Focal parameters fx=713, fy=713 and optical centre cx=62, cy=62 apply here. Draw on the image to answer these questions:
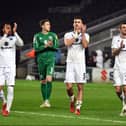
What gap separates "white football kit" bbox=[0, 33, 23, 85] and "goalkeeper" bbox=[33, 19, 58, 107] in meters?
2.60

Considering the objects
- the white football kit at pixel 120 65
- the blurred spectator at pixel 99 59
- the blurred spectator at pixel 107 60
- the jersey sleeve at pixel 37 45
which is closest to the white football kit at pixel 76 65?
the white football kit at pixel 120 65

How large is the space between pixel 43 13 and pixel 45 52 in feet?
90.0

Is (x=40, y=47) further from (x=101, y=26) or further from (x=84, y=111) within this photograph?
(x=101, y=26)

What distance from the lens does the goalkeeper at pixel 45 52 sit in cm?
1875

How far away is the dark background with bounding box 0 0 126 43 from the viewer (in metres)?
45.0

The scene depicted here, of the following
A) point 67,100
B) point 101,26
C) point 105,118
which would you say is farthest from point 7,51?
point 101,26

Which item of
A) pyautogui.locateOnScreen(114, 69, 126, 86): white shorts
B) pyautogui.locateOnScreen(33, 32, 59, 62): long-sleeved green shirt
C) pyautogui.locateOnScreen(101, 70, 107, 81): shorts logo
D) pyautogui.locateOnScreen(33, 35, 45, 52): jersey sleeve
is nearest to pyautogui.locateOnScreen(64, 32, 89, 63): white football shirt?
pyautogui.locateOnScreen(114, 69, 126, 86): white shorts

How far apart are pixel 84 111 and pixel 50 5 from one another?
30.3 metres

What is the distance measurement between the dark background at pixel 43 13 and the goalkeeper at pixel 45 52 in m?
24.7

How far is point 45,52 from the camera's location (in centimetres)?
1900

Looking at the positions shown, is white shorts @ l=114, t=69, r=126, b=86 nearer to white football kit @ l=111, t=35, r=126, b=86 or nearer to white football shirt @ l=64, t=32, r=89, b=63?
white football kit @ l=111, t=35, r=126, b=86

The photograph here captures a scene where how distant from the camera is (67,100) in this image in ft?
68.8

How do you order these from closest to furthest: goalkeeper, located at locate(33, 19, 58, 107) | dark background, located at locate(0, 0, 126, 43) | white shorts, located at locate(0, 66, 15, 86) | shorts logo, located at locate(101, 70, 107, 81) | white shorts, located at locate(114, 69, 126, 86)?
1. white shorts, located at locate(0, 66, 15, 86)
2. white shorts, located at locate(114, 69, 126, 86)
3. goalkeeper, located at locate(33, 19, 58, 107)
4. shorts logo, located at locate(101, 70, 107, 81)
5. dark background, located at locate(0, 0, 126, 43)

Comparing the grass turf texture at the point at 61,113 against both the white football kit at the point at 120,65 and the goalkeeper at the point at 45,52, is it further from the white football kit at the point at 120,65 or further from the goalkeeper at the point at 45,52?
the white football kit at the point at 120,65
